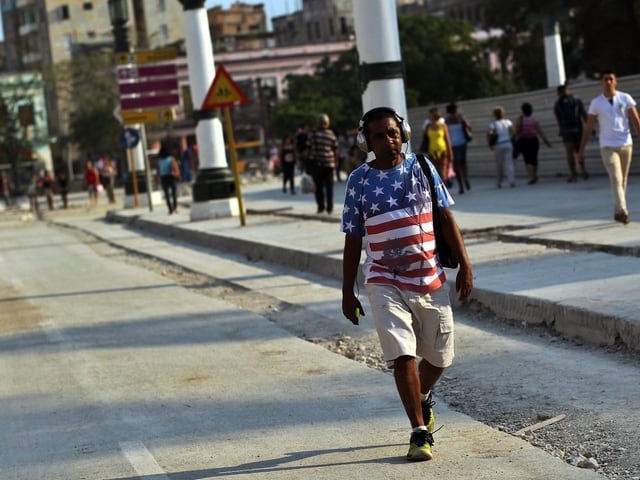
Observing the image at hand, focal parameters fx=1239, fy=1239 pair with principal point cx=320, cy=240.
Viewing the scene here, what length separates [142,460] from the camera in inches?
260

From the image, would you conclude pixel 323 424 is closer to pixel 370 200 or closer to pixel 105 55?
pixel 370 200

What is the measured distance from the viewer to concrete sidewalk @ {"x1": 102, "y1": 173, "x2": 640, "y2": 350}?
381 inches

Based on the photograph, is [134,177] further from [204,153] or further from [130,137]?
A: [204,153]

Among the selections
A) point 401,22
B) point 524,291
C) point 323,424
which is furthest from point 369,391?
point 401,22

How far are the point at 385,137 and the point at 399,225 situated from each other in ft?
1.49

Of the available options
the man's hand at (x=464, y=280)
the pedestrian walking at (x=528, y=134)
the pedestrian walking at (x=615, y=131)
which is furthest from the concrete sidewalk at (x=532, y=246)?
the man's hand at (x=464, y=280)

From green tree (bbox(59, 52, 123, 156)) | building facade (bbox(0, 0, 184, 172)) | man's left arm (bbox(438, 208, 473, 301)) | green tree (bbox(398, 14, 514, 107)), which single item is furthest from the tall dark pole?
building facade (bbox(0, 0, 184, 172))

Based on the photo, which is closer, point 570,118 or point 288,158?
point 570,118

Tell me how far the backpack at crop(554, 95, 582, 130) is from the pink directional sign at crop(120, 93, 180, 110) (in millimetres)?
12373

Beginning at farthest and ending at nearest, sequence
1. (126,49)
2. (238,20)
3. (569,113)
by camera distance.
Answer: (238,20), (126,49), (569,113)

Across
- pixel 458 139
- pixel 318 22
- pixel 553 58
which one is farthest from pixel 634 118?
pixel 318 22

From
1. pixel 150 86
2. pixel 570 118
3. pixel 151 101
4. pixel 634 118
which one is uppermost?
pixel 150 86

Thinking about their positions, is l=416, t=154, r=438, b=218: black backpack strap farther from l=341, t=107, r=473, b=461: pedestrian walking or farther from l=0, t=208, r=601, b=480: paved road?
l=0, t=208, r=601, b=480: paved road

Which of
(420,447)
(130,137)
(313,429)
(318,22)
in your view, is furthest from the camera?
(318,22)
